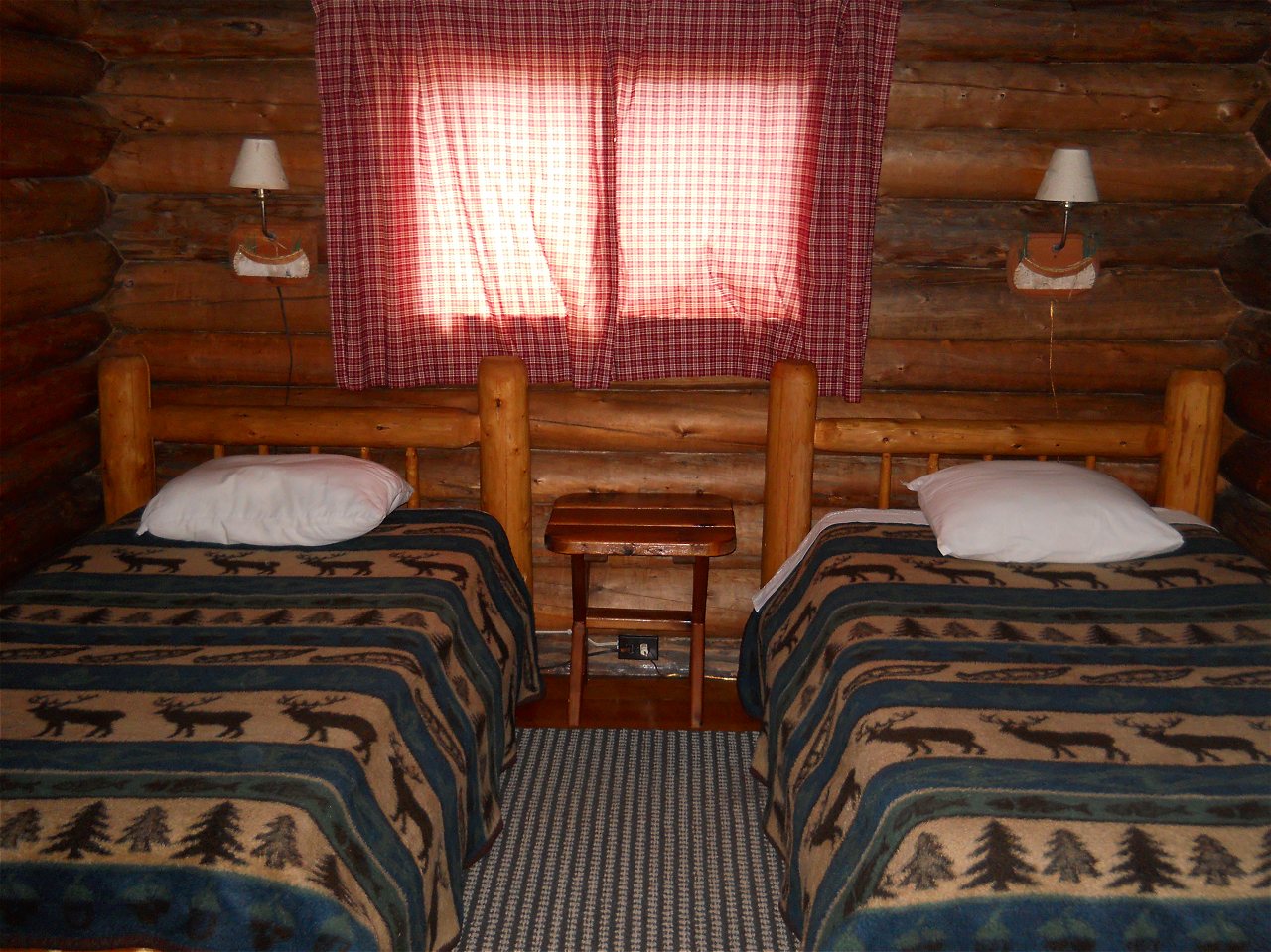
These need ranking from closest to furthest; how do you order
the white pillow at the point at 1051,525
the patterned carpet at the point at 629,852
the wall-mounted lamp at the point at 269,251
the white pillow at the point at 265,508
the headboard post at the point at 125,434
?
1. the patterned carpet at the point at 629,852
2. the white pillow at the point at 1051,525
3. the white pillow at the point at 265,508
4. the headboard post at the point at 125,434
5. the wall-mounted lamp at the point at 269,251

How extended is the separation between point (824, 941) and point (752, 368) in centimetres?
236

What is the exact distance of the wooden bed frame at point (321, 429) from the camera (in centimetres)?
406

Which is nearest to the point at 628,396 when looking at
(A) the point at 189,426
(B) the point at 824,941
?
(A) the point at 189,426

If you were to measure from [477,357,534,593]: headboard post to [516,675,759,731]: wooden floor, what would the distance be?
1.87 feet

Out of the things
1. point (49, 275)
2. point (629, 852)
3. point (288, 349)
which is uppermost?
point (49, 275)

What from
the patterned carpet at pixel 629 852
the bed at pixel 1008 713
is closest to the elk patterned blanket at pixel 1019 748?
the bed at pixel 1008 713

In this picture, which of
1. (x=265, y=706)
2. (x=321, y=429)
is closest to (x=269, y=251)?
(x=321, y=429)

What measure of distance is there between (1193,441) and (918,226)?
123cm

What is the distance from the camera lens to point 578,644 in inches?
165

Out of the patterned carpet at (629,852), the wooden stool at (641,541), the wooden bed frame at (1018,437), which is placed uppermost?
the wooden bed frame at (1018,437)

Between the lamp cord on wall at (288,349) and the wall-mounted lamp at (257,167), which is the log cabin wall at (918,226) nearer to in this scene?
the lamp cord on wall at (288,349)

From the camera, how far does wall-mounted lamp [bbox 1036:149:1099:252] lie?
3.72 meters

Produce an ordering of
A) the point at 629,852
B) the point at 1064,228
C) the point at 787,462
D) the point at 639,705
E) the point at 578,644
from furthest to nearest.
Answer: the point at 639,705 → the point at 578,644 → the point at 787,462 → the point at 1064,228 → the point at 629,852

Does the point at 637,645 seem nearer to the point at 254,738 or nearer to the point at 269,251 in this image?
the point at 269,251
